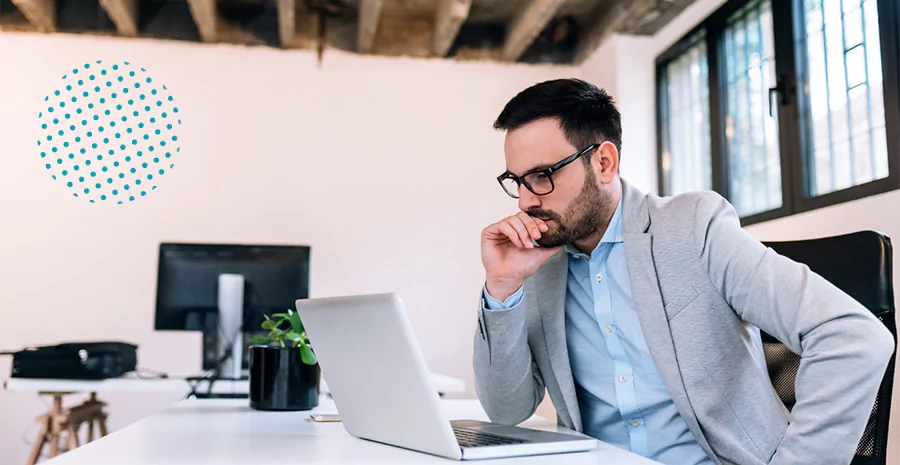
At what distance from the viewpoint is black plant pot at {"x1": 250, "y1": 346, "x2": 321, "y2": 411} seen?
1.46 m

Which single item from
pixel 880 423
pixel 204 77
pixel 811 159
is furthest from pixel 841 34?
pixel 204 77

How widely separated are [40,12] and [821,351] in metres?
4.02

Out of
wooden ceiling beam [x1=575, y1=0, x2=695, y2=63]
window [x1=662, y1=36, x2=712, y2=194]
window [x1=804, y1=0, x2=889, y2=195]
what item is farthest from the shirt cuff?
wooden ceiling beam [x1=575, y1=0, x2=695, y2=63]

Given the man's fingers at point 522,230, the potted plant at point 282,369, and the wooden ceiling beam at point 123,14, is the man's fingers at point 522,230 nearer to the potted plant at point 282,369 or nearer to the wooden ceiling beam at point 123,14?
the potted plant at point 282,369

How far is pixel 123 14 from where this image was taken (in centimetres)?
384

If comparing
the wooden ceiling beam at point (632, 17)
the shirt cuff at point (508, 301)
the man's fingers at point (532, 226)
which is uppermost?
the wooden ceiling beam at point (632, 17)

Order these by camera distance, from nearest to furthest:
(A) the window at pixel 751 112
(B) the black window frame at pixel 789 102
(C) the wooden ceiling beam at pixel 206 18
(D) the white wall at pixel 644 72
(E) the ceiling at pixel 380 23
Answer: (B) the black window frame at pixel 789 102
(D) the white wall at pixel 644 72
(A) the window at pixel 751 112
(C) the wooden ceiling beam at pixel 206 18
(E) the ceiling at pixel 380 23

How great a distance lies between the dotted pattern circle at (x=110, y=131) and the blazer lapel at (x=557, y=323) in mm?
3176

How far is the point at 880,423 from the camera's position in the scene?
4.04 feet

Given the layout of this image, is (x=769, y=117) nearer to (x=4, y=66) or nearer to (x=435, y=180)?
(x=435, y=180)

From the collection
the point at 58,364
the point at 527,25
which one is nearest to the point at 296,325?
the point at 58,364

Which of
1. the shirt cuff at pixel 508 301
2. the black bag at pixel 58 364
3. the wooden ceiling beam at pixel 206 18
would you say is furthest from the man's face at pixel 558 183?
the wooden ceiling beam at pixel 206 18

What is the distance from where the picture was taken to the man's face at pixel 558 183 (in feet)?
4.51

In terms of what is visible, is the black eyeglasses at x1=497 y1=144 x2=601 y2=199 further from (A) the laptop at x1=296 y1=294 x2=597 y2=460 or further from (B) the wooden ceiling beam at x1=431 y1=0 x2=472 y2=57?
(B) the wooden ceiling beam at x1=431 y1=0 x2=472 y2=57
